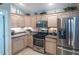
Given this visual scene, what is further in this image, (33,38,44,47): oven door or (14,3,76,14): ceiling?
(33,38,44,47): oven door

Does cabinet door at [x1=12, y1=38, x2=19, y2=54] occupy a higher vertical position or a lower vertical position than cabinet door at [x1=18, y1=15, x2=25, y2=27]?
lower

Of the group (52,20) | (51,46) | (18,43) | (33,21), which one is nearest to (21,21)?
(33,21)

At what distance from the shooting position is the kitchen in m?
1.73

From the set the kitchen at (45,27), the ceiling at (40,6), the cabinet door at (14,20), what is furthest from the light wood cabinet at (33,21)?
the cabinet door at (14,20)

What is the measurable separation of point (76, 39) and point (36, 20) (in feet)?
2.49

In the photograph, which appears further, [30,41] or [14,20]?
[30,41]

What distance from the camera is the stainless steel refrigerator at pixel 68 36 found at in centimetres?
174

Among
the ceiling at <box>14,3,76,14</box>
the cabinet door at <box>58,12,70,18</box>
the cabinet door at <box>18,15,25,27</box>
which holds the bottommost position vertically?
the cabinet door at <box>18,15,25,27</box>

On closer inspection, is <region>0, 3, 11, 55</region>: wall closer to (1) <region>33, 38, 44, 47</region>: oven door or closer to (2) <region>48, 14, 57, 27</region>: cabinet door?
(1) <region>33, 38, 44, 47</region>: oven door

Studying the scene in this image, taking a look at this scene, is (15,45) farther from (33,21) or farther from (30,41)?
(33,21)

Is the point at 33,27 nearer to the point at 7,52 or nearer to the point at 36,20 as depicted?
the point at 36,20

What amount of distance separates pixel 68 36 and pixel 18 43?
2.89 ft

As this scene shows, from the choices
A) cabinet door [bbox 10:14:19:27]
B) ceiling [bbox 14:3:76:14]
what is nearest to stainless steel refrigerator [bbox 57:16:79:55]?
ceiling [bbox 14:3:76:14]

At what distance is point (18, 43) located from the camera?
5.90ft
